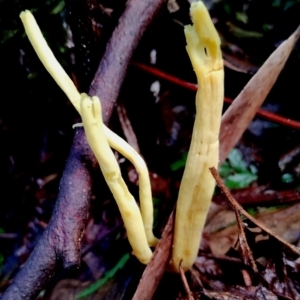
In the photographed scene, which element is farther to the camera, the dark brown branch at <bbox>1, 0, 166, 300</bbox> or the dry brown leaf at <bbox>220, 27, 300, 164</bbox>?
the dry brown leaf at <bbox>220, 27, 300, 164</bbox>

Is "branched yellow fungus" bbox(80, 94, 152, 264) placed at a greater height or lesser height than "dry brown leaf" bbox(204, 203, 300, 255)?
greater

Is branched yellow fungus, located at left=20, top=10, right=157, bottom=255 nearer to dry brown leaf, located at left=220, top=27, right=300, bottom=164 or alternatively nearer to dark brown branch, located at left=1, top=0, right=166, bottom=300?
A: dark brown branch, located at left=1, top=0, right=166, bottom=300

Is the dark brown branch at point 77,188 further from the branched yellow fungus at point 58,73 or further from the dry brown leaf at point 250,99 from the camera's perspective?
the dry brown leaf at point 250,99

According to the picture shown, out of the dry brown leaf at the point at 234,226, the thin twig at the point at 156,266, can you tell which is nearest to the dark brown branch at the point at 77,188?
the thin twig at the point at 156,266

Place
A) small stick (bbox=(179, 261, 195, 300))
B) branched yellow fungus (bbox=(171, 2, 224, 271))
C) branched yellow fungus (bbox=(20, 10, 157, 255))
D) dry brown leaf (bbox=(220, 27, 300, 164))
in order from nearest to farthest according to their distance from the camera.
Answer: branched yellow fungus (bbox=(171, 2, 224, 271)) → branched yellow fungus (bbox=(20, 10, 157, 255)) → small stick (bbox=(179, 261, 195, 300)) → dry brown leaf (bbox=(220, 27, 300, 164))

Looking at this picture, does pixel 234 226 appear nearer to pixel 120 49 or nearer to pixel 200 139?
pixel 200 139

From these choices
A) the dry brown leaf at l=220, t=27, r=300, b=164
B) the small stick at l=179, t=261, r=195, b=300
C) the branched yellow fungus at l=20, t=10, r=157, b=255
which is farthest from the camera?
the dry brown leaf at l=220, t=27, r=300, b=164

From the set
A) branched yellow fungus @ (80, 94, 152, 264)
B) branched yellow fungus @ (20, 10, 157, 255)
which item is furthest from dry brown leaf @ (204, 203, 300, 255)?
branched yellow fungus @ (20, 10, 157, 255)

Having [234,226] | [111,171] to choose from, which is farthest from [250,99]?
[111,171]
